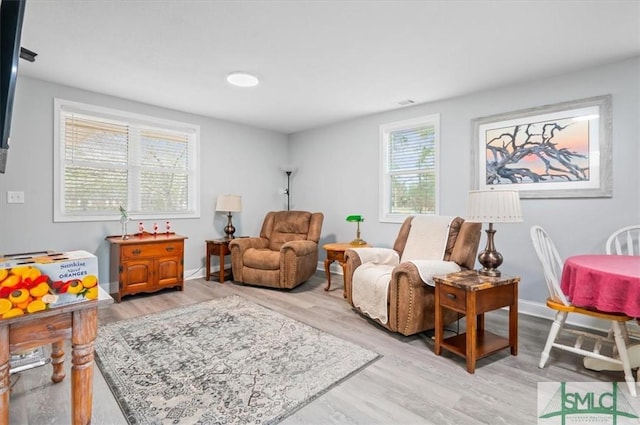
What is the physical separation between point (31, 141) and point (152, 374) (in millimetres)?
2855

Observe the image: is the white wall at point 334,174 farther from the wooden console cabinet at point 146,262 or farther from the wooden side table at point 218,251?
the wooden console cabinet at point 146,262

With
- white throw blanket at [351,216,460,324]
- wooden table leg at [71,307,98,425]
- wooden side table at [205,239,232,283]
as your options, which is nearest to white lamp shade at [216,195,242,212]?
wooden side table at [205,239,232,283]

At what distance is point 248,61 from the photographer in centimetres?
281

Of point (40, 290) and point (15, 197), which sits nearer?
point (40, 290)

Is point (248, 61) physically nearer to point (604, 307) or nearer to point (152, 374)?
point (152, 374)

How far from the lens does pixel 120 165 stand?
3.87 m

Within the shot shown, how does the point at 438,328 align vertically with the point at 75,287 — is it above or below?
below

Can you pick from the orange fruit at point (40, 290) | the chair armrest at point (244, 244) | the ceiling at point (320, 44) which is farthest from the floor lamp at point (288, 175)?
the orange fruit at point (40, 290)

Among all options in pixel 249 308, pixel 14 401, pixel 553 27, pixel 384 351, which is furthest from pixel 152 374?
pixel 553 27

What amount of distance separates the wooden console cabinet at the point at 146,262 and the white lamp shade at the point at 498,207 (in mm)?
3306

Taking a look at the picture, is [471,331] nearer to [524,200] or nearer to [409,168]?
[524,200]

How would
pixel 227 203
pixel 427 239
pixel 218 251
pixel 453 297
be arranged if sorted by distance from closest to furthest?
pixel 453 297 < pixel 427 239 < pixel 218 251 < pixel 227 203

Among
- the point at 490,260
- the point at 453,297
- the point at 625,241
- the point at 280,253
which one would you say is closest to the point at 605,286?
the point at 490,260

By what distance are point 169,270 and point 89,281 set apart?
105 inches
